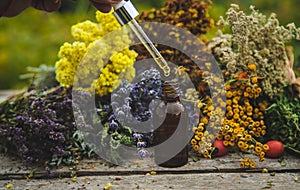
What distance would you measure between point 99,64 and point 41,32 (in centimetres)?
246

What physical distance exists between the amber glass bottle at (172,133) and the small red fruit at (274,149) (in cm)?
26

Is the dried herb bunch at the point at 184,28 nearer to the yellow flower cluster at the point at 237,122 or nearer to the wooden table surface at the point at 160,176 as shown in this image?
the yellow flower cluster at the point at 237,122

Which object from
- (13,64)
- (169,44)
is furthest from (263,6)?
(169,44)

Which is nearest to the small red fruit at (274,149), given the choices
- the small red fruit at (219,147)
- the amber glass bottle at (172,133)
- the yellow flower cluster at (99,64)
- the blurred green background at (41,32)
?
the small red fruit at (219,147)

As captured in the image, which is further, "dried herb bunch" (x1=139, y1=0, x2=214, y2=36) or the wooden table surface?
"dried herb bunch" (x1=139, y1=0, x2=214, y2=36)

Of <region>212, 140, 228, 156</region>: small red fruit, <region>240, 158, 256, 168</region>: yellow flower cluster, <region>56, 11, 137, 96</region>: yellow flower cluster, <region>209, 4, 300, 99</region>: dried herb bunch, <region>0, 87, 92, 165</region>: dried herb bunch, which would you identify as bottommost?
<region>240, 158, 256, 168</region>: yellow flower cluster

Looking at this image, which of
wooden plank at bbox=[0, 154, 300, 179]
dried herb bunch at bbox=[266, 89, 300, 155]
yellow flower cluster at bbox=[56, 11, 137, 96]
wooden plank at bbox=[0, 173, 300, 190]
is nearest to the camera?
wooden plank at bbox=[0, 173, 300, 190]

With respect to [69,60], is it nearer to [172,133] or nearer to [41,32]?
[172,133]

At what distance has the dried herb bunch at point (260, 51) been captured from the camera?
55.9 inches

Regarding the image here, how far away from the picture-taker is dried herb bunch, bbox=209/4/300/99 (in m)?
1.42

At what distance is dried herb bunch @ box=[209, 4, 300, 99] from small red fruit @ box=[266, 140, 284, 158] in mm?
170

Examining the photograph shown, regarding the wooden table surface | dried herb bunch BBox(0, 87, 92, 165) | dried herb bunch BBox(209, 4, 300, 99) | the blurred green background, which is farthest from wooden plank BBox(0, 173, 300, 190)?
the blurred green background

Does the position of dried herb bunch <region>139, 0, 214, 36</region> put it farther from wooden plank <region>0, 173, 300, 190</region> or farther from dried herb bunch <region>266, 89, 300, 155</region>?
wooden plank <region>0, 173, 300, 190</region>

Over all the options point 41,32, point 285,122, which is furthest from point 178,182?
point 41,32
